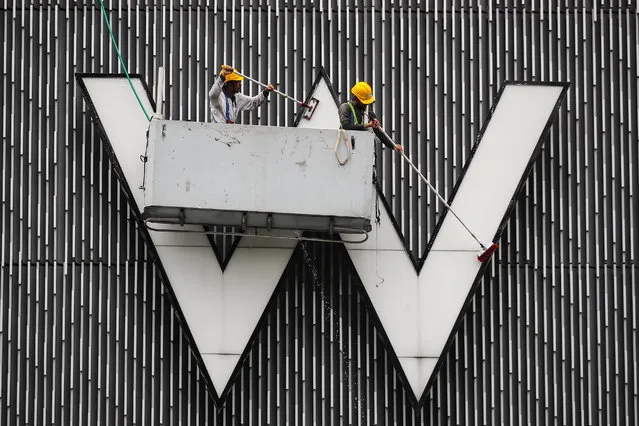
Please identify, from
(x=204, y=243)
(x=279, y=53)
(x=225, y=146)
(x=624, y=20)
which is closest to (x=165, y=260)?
(x=204, y=243)

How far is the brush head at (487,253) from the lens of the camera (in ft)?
58.0

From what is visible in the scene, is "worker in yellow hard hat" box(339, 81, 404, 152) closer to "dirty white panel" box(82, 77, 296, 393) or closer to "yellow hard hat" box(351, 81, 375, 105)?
"yellow hard hat" box(351, 81, 375, 105)

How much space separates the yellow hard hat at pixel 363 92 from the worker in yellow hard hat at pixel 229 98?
1288mm

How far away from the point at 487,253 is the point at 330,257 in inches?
89.5

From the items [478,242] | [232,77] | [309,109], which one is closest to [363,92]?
[309,109]

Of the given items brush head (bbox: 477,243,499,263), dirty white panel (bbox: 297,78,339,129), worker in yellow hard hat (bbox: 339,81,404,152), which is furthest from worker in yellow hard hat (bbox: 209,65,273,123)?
brush head (bbox: 477,243,499,263)

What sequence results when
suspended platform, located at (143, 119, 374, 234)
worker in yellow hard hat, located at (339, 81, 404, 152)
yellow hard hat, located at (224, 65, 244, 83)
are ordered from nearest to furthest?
1. suspended platform, located at (143, 119, 374, 234)
2. worker in yellow hard hat, located at (339, 81, 404, 152)
3. yellow hard hat, located at (224, 65, 244, 83)

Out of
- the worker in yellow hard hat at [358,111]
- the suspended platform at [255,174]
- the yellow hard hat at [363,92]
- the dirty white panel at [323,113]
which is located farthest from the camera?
the dirty white panel at [323,113]

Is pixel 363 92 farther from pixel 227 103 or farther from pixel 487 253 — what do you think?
pixel 487 253

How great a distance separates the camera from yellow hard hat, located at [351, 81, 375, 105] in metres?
17.5

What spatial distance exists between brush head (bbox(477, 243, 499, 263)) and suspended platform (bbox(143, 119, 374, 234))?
1.85m

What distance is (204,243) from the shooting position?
18.0 metres

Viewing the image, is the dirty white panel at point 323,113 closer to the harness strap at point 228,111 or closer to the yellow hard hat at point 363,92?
the yellow hard hat at point 363,92

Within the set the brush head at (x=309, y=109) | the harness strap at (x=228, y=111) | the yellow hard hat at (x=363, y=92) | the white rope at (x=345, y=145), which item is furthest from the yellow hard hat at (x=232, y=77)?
the white rope at (x=345, y=145)
